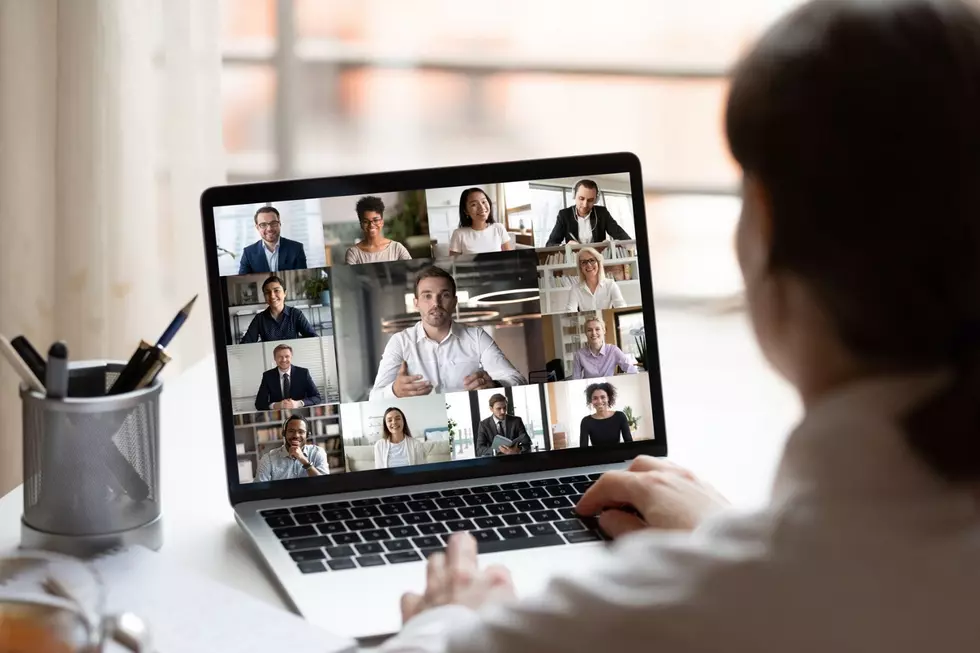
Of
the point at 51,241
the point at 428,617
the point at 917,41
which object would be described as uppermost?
the point at 51,241

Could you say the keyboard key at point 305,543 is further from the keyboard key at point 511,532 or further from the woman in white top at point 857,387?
the woman in white top at point 857,387

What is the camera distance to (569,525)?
831mm

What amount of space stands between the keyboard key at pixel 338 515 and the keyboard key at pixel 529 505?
0.46 ft

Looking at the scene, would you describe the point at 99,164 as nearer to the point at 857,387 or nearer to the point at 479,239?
the point at 479,239

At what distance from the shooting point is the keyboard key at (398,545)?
2.61 ft

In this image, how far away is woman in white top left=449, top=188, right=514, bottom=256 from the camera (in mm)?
927

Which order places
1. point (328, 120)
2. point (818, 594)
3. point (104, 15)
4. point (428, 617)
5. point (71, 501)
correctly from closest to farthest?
point (818, 594) → point (428, 617) → point (71, 501) → point (104, 15) → point (328, 120)

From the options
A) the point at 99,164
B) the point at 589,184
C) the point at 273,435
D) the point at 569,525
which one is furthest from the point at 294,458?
the point at 99,164

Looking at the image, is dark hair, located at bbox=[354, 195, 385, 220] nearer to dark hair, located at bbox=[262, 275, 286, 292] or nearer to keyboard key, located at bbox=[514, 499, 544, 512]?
dark hair, located at bbox=[262, 275, 286, 292]

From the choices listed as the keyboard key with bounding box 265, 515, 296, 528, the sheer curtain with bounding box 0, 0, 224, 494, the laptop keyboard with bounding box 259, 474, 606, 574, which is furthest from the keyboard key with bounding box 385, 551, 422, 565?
the sheer curtain with bounding box 0, 0, 224, 494

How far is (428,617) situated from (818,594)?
258 millimetres

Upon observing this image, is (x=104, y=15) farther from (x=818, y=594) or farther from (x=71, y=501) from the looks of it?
(x=818, y=594)

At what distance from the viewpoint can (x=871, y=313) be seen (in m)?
0.50

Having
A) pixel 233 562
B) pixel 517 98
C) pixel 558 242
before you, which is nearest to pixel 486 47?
pixel 517 98
